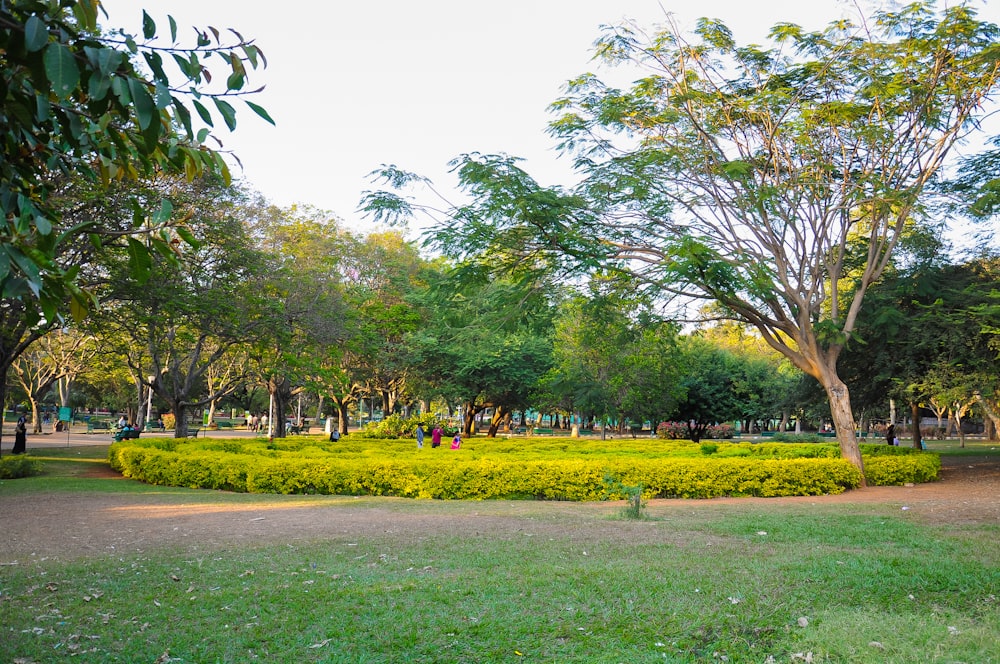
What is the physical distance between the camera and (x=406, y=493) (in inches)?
614

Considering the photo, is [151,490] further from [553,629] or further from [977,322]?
[977,322]

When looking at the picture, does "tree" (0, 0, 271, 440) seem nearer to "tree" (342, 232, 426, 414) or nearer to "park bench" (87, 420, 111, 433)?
"tree" (342, 232, 426, 414)

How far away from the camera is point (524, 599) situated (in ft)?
20.4

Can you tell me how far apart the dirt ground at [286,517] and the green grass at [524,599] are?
0.52 meters

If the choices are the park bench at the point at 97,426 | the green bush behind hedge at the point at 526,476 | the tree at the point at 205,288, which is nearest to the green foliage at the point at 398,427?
the tree at the point at 205,288

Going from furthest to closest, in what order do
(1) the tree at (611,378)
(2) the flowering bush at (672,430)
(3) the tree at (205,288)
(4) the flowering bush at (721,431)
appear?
1. (4) the flowering bush at (721,431)
2. (2) the flowering bush at (672,430)
3. (1) the tree at (611,378)
4. (3) the tree at (205,288)

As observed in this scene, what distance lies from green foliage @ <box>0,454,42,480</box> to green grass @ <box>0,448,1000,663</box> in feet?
39.2

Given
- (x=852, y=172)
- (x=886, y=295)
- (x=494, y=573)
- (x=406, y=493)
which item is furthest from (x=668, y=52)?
(x=494, y=573)

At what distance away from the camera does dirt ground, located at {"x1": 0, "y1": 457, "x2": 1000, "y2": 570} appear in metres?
9.52

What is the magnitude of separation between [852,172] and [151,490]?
17748 mm

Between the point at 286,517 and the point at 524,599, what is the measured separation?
6803mm

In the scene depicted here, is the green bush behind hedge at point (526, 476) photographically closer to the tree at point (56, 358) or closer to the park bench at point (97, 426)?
the tree at point (56, 358)

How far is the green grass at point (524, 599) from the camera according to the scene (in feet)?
16.3

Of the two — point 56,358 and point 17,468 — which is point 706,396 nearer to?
point 17,468
